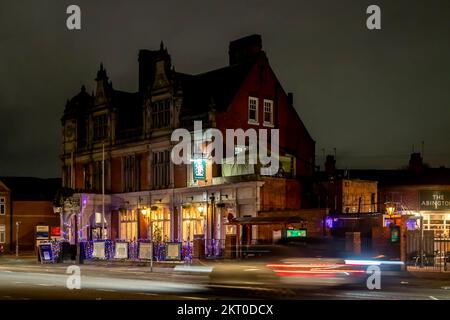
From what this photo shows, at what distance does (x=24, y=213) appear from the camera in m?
80.2

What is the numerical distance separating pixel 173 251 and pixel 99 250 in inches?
248

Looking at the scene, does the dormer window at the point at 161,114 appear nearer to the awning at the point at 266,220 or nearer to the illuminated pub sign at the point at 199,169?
the illuminated pub sign at the point at 199,169

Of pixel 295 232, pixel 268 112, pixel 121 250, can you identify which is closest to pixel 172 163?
pixel 268 112

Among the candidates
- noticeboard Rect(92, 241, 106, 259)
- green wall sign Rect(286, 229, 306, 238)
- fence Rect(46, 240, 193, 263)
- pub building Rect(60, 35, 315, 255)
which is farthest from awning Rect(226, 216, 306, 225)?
noticeboard Rect(92, 241, 106, 259)

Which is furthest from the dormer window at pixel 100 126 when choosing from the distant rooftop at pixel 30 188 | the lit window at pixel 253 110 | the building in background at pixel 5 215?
the building in background at pixel 5 215

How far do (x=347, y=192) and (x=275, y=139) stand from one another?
912 cm

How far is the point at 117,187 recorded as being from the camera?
61000 millimetres

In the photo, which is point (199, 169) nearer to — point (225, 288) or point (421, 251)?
point (421, 251)

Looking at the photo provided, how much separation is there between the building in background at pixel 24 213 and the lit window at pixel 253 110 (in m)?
30.4

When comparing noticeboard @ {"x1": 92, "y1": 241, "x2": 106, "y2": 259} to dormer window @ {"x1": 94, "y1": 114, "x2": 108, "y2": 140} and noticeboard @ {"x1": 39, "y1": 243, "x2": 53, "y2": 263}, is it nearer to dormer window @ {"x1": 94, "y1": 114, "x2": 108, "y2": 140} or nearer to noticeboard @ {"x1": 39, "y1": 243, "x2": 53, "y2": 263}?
noticeboard @ {"x1": 39, "y1": 243, "x2": 53, "y2": 263}

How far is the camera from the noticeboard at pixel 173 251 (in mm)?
44594

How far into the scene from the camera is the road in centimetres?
2261
